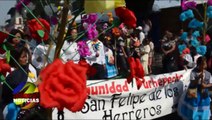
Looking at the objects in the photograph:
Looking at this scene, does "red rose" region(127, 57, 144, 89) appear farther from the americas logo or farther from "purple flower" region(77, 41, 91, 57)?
"purple flower" region(77, 41, 91, 57)

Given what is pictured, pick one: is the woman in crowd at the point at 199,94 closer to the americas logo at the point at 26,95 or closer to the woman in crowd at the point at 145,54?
the woman in crowd at the point at 145,54

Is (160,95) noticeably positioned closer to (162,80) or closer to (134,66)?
→ (162,80)

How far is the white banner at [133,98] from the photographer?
5.98 m

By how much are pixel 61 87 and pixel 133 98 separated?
4850 millimetres

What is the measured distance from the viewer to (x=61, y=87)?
5.24 feet

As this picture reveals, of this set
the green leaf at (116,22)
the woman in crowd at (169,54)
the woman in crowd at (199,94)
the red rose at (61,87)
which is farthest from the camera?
the woman in crowd at (169,54)

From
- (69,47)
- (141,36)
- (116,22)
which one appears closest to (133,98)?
(141,36)

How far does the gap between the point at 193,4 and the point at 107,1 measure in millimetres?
5942

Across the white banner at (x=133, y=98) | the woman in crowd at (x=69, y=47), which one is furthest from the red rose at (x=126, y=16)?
the white banner at (x=133, y=98)

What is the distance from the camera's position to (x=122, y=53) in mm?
9297

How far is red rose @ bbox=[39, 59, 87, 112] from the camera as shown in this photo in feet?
5.16

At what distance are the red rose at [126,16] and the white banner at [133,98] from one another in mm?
3511

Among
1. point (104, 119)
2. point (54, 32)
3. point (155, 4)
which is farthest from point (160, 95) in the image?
point (155, 4)

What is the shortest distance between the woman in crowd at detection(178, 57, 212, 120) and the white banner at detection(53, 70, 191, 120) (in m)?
0.37
